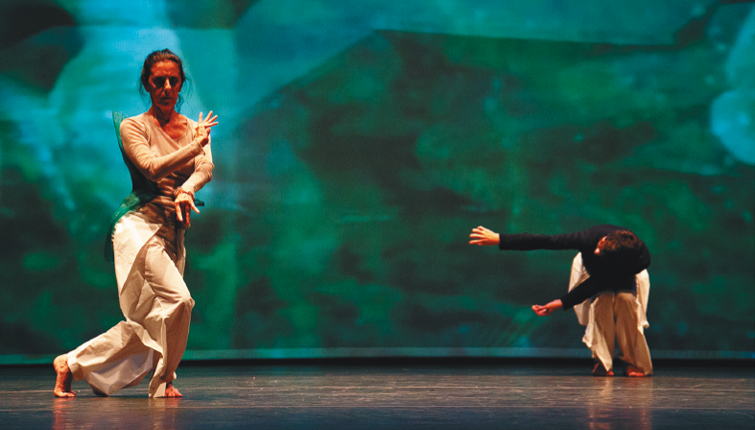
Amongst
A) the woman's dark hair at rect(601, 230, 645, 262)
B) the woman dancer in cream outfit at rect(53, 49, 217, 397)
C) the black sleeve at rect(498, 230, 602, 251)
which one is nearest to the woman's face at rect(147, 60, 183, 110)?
the woman dancer in cream outfit at rect(53, 49, 217, 397)

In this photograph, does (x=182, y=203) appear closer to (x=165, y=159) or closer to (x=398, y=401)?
(x=165, y=159)

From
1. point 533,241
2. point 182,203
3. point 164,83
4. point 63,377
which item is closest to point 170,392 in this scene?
point 63,377

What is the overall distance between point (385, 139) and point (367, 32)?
2.55ft

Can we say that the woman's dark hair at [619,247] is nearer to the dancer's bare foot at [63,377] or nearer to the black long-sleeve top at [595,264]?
the black long-sleeve top at [595,264]

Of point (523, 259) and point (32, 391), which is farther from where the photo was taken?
point (523, 259)

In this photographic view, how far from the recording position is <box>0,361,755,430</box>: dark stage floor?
2279 millimetres

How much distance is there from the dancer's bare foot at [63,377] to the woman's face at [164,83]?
1.13 metres

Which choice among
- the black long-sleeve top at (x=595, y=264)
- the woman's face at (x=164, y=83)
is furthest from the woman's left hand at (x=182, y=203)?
the black long-sleeve top at (x=595, y=264)

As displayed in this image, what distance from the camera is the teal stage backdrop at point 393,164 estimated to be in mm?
5016

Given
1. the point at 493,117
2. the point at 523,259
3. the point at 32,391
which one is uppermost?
the point at 493,117

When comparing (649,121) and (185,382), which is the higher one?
(649,121)

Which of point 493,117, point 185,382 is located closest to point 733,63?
point 493,117

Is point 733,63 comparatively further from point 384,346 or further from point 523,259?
point 384,346

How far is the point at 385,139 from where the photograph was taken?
531 cm
